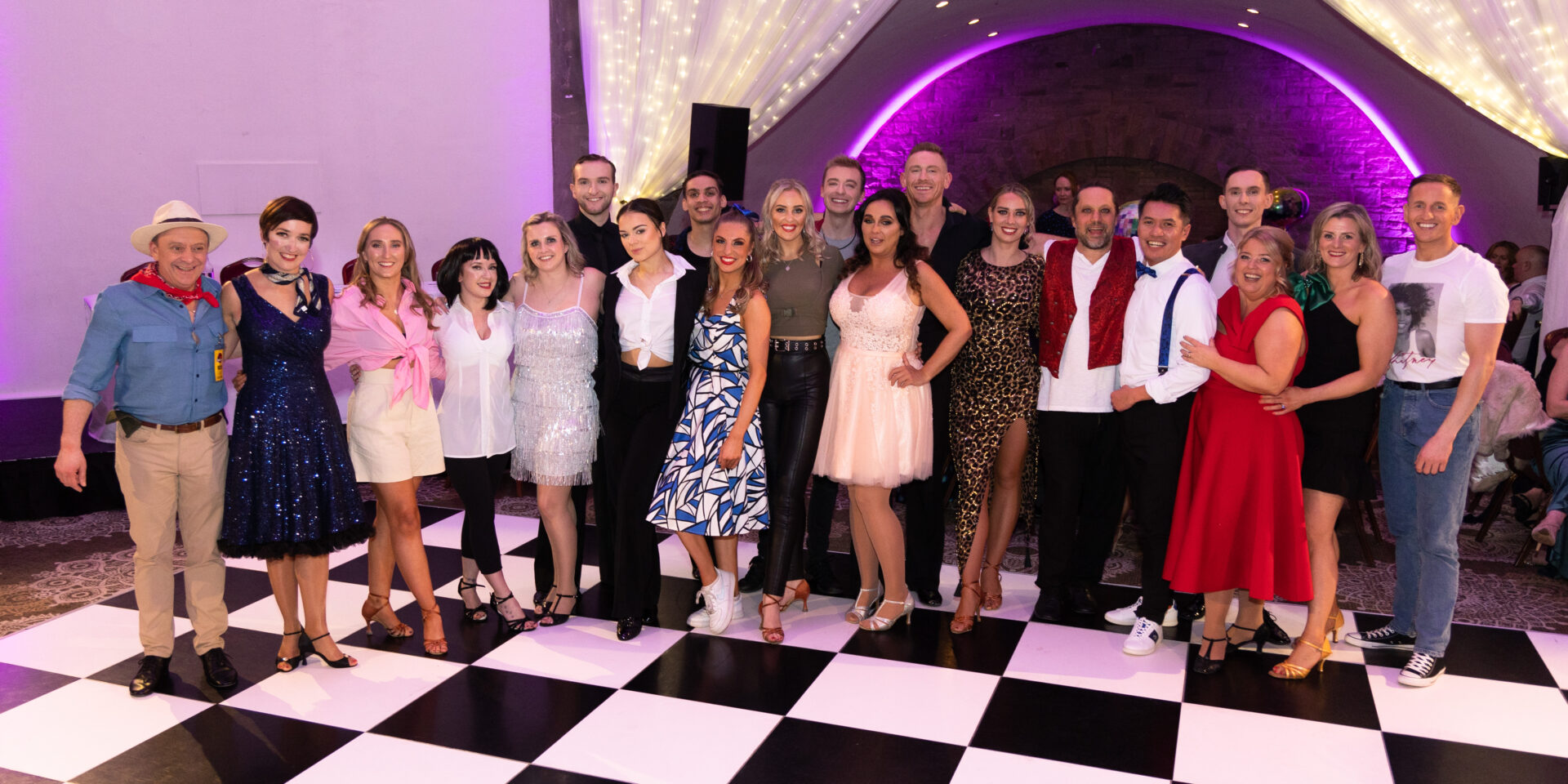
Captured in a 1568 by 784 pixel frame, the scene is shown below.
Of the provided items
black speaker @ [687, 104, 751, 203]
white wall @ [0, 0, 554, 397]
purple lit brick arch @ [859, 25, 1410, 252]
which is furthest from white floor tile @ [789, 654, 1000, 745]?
purple lit brick arch @ [859, 25, 1410, 252]

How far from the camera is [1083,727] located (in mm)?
2865

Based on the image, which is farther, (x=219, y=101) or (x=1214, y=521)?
(x=219, y=101)

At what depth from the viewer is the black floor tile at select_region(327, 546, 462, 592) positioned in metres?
4.10

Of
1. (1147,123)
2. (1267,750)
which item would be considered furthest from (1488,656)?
(1147,123)

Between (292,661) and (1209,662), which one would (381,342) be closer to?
(292,661)

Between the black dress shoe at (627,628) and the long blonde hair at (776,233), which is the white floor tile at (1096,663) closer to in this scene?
the black dress shoe at (627,628)

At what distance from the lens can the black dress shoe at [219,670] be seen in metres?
3.11

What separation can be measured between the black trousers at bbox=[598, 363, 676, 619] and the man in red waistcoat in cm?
122

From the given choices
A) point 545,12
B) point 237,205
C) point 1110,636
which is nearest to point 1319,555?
point 1110,636

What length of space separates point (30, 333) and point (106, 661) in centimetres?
284

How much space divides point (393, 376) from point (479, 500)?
0.50 m

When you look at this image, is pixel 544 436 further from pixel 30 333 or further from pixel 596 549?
pixel 30 333

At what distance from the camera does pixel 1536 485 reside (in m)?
4.63

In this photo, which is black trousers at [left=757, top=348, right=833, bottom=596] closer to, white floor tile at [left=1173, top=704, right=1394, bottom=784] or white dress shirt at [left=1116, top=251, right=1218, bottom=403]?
white dress shirt at [left=1116, top=251, right=1218, bottom=403]
